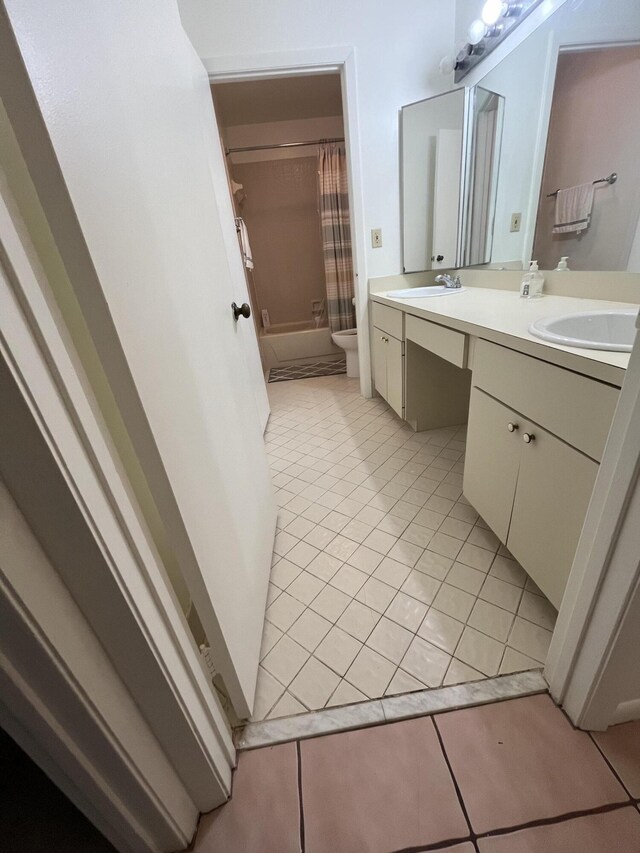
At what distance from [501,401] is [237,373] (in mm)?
811

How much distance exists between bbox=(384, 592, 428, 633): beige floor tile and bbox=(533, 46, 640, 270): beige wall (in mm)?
1298

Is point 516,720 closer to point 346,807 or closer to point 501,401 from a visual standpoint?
point 346,807

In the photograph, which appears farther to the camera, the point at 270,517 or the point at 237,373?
the point at 270,517

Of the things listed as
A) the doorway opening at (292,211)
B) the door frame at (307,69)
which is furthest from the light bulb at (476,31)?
the doorway opening at (292,211)

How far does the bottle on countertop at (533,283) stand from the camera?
142cm

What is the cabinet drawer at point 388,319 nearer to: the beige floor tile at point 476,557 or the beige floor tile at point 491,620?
the beige floor tile at point 476,557

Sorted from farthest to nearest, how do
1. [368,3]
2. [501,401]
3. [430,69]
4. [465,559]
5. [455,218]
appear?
[455,218]
[430,69]
[368,3]
[465,559]
[501,401]

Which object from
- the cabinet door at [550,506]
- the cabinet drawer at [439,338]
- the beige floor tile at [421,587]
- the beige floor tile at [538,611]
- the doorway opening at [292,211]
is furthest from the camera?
the doorway opening at [292,211]

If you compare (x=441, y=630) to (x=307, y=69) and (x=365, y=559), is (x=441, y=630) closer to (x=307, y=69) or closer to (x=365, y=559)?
(x=365, y=559)

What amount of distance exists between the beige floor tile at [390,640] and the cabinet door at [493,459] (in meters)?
0.43

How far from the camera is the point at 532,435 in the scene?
0.88 meters

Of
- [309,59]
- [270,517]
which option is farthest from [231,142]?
[270,517]

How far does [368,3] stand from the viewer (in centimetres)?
177

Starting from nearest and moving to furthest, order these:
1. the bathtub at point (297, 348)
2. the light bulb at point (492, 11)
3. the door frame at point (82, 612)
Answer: the door frame at point (82, 612) → the light bulb at point (492, 11) → the bathtub at point (297, 348)
